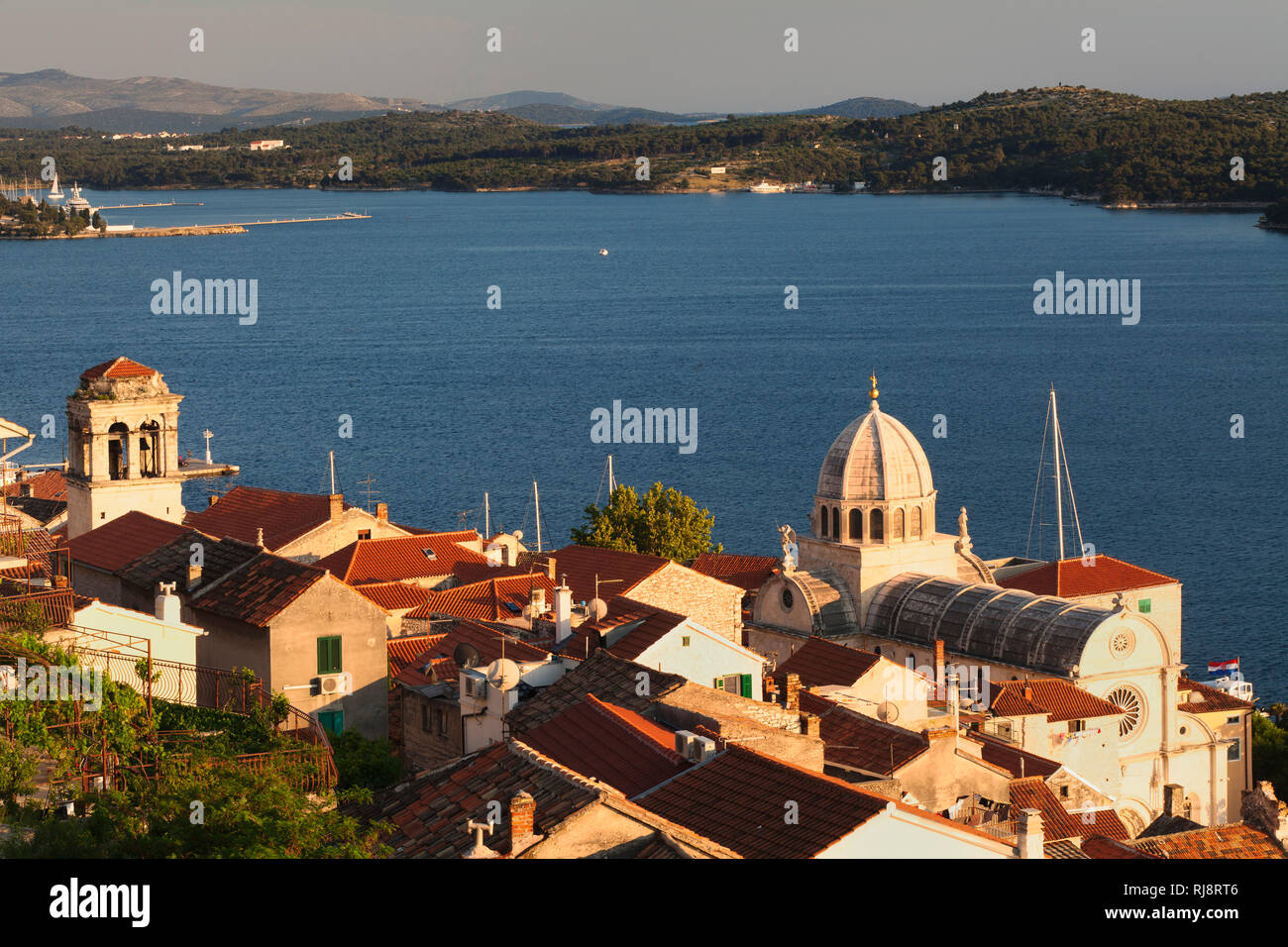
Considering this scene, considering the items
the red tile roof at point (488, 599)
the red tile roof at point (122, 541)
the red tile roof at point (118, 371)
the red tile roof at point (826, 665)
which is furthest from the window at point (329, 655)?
the red tile roof at point (118, 371)

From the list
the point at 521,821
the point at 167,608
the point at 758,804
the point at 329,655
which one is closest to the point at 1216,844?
the point at 758,804

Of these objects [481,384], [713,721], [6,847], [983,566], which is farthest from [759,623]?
[481,384]

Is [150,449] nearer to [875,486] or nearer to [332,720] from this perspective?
[875,486]

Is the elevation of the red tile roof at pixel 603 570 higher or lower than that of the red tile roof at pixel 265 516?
lower

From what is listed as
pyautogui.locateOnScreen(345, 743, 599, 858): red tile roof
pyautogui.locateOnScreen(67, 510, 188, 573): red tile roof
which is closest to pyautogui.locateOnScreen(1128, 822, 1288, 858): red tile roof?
pyautogui.locateOnScreen(345, 743, 599, 858): red tile roof

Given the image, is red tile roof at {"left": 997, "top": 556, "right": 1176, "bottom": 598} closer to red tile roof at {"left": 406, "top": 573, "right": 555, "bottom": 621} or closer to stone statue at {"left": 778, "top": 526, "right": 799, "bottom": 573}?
stone statue at {"left": 778, "top": 526, "right": 799, "bottom": 573}

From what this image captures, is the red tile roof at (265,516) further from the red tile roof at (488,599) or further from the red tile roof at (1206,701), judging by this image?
the red tile roof at (1206,701)
